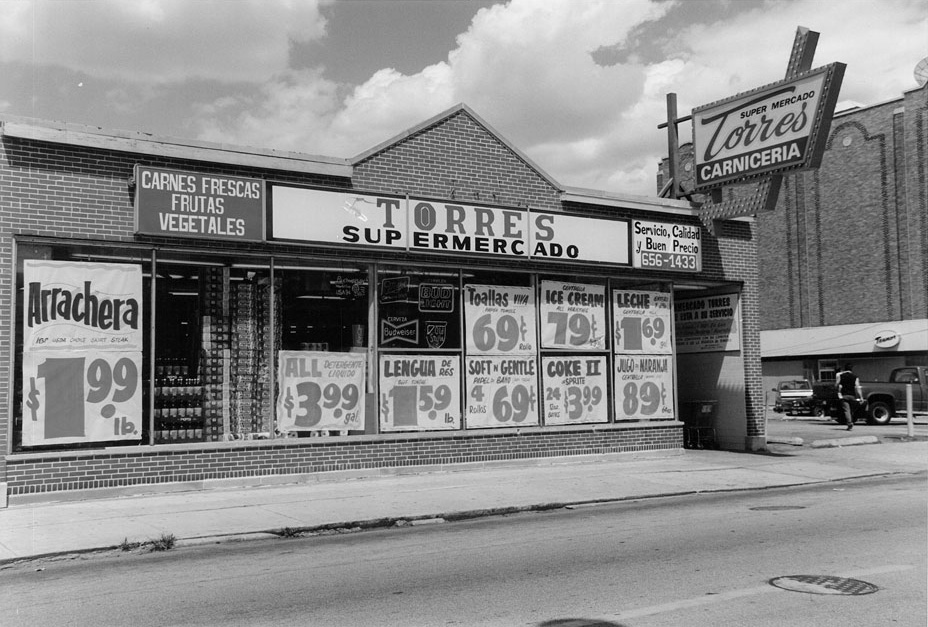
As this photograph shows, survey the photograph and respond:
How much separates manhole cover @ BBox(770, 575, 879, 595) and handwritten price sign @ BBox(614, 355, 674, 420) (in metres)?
9.96

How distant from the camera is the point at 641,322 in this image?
17.5m

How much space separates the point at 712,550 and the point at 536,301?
8269 millimetres

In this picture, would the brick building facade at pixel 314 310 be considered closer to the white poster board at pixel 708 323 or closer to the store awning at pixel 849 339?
the white poster board at pixel 708 323

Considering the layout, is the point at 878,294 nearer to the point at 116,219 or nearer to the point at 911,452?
the point at 911,452

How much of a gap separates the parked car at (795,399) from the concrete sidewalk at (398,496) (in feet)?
57.9

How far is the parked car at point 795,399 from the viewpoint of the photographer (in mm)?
34469

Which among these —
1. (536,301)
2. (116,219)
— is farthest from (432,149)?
(116,219)

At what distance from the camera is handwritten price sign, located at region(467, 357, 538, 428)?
15.2m

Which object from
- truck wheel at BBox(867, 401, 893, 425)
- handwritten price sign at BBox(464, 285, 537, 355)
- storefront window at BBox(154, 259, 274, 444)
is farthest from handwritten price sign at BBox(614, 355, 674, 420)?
truck wheel at BBox(867, 401, 893, 425)

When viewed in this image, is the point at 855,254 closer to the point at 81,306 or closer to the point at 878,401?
the point at 878,401

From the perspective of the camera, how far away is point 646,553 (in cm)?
814

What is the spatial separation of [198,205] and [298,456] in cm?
412

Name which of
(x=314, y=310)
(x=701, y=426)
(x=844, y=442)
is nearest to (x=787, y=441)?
(x=844, y=442)

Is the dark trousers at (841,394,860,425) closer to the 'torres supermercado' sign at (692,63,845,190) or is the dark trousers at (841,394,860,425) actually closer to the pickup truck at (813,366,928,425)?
the pickup truck at (813,366,928,425)
